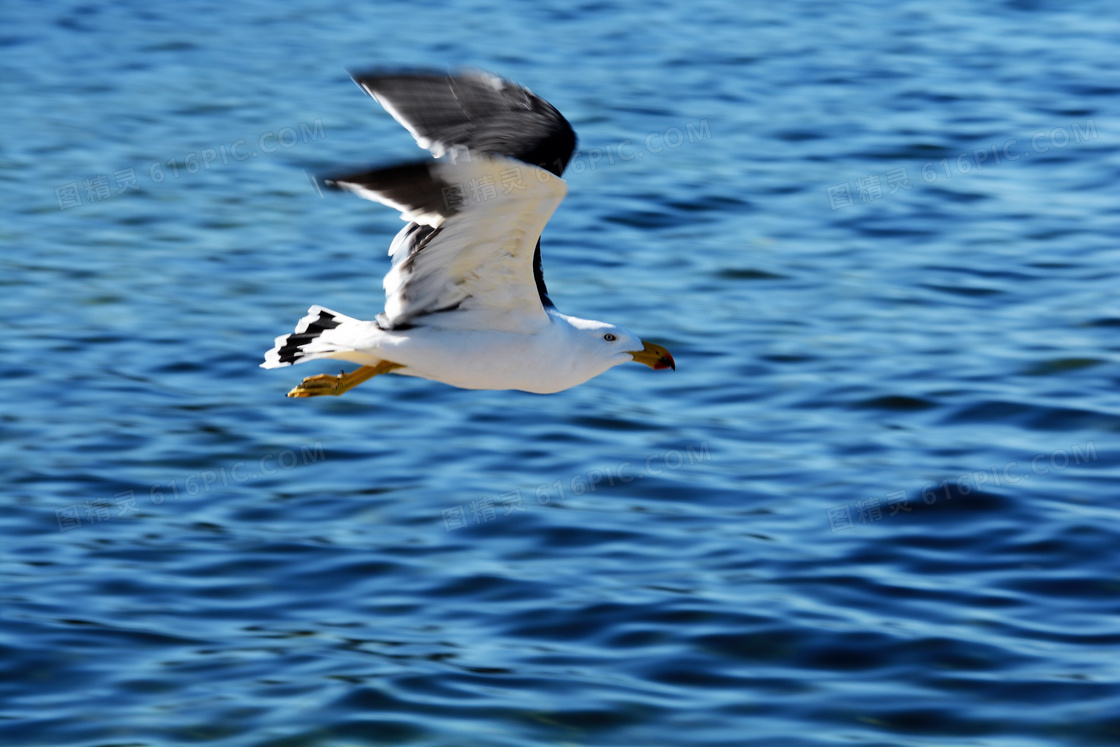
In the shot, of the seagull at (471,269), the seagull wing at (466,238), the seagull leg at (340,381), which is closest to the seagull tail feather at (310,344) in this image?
A: the seagull at (471,269)

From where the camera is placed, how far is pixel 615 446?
11.3 metres

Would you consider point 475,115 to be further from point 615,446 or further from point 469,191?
point 615,446

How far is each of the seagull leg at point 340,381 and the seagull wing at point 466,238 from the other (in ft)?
0.73

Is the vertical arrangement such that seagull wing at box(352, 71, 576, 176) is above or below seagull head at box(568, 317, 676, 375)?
above

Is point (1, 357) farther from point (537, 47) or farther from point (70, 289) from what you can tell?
point (537, 47)

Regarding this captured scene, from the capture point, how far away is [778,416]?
11664mm

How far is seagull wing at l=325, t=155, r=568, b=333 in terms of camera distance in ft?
22.2

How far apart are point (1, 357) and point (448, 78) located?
7199mm

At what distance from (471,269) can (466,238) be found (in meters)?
0.28

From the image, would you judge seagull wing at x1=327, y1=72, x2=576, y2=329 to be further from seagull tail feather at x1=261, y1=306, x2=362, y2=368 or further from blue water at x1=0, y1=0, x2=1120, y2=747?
blue water at x1=0, y1=0, x2=1120, y2=747

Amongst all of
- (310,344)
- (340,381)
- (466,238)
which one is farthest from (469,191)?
(340,381)

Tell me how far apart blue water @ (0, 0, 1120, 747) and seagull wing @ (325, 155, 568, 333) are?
2.17 metres

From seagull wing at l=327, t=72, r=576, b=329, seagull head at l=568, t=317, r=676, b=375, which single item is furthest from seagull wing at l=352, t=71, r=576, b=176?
seagull head at l=568, t=317, r=676, b=375

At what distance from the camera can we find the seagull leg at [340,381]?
7.84 metres
